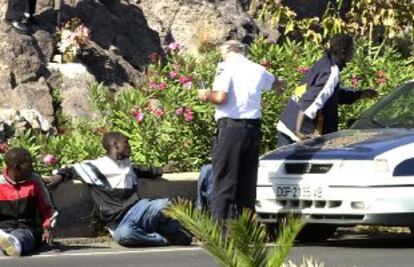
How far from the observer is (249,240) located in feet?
21.4

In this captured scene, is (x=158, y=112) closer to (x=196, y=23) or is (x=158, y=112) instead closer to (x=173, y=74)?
(x=173, y=74)

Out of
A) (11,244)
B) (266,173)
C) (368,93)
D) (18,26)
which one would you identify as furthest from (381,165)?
(18,26)

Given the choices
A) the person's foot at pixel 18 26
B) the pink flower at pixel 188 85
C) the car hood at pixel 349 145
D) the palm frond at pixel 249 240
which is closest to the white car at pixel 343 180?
the car hood at pixel 349 145

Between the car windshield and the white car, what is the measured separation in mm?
28

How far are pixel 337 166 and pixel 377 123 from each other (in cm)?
139

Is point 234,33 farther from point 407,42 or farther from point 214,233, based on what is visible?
point 214,233

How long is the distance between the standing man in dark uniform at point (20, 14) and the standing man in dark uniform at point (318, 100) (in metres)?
5.75

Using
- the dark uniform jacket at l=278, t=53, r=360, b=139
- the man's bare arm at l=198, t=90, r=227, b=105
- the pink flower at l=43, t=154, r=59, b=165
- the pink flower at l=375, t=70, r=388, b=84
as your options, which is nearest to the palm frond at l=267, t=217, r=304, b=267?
the man's bare arm at l=198, t=90, r=227, b=105

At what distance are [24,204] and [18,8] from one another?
738 centimetres

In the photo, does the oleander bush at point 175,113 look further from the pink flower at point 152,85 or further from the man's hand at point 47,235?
the man's hand at point 47,235

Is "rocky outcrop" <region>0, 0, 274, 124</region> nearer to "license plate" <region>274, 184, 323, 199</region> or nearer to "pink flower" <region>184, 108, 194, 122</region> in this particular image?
"pink flower" <region>184, 108, 194, 122</region>

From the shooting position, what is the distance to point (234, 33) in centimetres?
2109

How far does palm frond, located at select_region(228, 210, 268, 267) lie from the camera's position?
6.44 meters

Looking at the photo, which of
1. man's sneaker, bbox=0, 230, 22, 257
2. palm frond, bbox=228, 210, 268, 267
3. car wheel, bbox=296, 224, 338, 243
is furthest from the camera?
car wheel, bbox=296, 224, 338, 243
